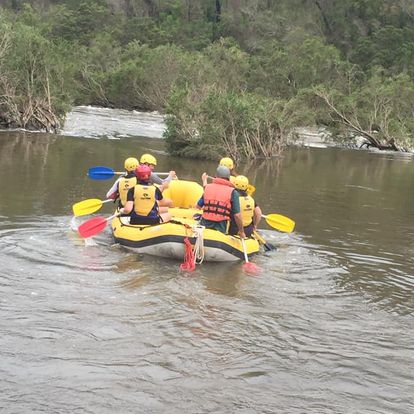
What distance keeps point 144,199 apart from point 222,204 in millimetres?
1119

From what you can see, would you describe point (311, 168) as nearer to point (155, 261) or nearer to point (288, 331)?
point (155, 261)

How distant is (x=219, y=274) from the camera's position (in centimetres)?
820

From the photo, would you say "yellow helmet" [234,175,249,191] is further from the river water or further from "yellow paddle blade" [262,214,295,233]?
"yellow paddle blade" [262,214,295,233]

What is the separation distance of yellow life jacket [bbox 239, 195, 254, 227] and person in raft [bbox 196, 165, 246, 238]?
22 centimetres

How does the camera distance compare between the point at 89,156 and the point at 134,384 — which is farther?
the point at 89,156

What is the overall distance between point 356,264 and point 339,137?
23548 mm

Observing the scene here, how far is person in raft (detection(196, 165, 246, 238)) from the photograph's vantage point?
8703 mm

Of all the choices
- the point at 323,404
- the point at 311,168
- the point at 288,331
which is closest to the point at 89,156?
the point at 311,168

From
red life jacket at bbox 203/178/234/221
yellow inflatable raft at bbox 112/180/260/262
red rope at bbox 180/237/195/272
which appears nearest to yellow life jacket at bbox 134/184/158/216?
yellow inflatable raft at bbox 112/180/260/262

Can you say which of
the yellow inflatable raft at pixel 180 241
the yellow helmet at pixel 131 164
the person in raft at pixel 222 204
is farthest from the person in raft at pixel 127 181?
the person in raft at pixel 222 204

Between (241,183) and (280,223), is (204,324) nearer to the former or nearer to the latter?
(241,183)

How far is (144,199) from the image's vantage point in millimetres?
8961

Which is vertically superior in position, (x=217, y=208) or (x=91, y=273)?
(x=217, y=208)

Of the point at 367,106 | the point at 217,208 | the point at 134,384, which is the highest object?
the point at 367,106
